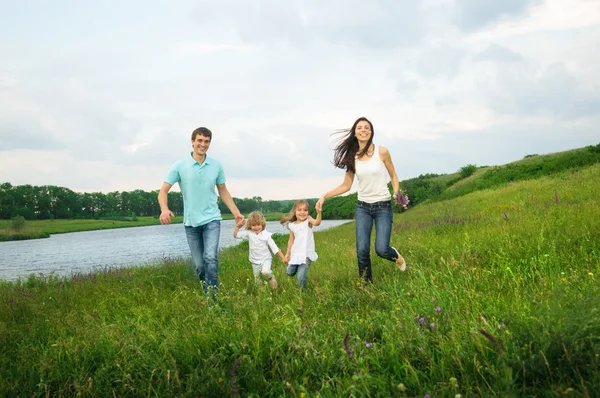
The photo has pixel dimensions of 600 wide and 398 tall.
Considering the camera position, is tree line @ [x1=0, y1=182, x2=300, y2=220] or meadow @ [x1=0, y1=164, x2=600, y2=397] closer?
meadow @ [x1=0, y1=164, x2=600, y2=397]

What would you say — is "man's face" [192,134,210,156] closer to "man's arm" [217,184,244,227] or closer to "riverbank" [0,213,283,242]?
"man's arm" [217,184,244,227]

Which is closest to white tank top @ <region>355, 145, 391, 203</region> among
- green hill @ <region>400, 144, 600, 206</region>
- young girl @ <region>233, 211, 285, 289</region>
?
young girl @ <region>233, 211, 285, 289</region>

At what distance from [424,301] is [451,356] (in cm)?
130

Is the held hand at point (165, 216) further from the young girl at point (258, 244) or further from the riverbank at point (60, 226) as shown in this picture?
the riverbank at point (60, 226)

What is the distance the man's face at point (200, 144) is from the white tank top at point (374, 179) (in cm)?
242

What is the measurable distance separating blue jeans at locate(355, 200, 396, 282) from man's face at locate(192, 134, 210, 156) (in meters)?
2.57

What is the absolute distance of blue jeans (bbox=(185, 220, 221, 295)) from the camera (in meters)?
6.40

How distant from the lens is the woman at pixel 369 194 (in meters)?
6.30

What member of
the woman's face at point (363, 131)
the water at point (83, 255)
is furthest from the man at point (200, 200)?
the water at point (83, 255)

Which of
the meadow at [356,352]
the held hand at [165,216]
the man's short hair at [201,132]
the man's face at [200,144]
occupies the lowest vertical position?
the meadow at [356,352]

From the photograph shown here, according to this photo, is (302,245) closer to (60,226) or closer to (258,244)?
(258,244)

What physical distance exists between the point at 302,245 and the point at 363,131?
205 centimetres

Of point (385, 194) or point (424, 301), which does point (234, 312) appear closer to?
point (424, 301)

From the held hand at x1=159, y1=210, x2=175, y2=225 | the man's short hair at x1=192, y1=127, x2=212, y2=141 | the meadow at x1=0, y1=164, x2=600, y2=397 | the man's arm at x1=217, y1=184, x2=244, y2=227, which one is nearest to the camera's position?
the meadow at x1=0, y1=164, x2=600, y2=397
